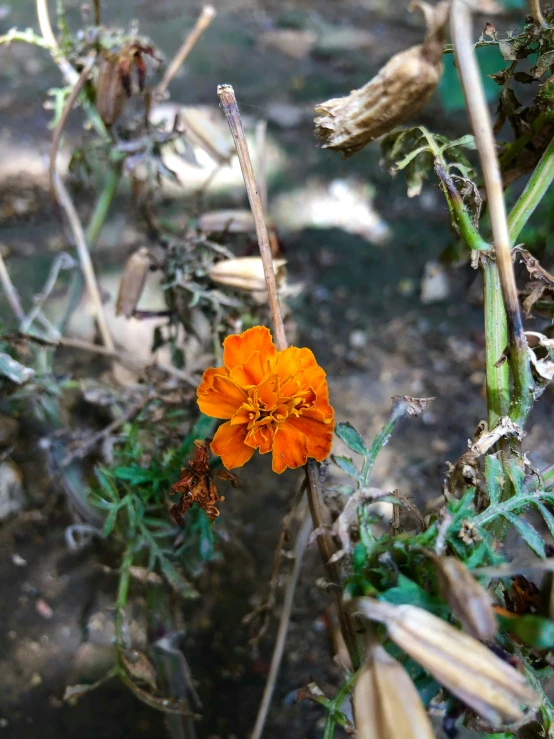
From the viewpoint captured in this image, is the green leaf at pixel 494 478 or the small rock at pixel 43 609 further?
the small rock at pixel 43 609

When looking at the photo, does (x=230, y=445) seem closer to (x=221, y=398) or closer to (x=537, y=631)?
(x=221, y=398)

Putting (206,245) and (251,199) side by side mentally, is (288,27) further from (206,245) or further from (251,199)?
(251,199)

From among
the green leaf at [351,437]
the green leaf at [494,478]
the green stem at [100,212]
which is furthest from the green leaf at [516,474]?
the green stem at [100,212]

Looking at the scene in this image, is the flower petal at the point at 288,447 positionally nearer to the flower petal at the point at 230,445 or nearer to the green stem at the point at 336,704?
the flower petal at the point at 230,445

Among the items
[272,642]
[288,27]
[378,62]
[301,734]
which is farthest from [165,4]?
[301,734]

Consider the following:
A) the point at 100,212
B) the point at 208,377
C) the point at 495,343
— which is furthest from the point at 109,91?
the point at 495,343

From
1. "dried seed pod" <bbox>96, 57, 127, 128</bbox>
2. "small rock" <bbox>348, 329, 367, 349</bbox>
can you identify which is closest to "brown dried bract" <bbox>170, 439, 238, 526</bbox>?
"dried seed pod" <bbox>96, 57, 127, 128</bbox>
